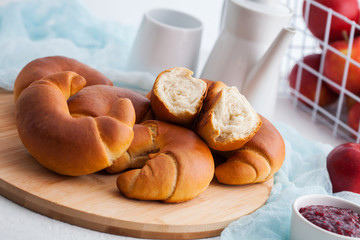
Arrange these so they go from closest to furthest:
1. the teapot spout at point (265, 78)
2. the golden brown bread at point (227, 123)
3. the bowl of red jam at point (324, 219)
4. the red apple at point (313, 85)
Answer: the bowl of red jam at point (324, 219) < the golden brown bread at point (227, 123) < the teapot spout at point (265, 78) < the red apple at point (313, 85)

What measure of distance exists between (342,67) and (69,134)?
828 mm

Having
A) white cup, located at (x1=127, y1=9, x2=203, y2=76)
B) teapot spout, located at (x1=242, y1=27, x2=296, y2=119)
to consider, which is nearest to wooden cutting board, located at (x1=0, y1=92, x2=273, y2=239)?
teapot spout, located at (x1=242, y1=27, x2=296, y2=119)

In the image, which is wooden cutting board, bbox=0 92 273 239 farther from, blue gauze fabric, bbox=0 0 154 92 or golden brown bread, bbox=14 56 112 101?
blue gauze fabric, bbox=0 0 154 92

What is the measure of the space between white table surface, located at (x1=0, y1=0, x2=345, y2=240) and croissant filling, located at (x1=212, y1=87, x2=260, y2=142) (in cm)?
27

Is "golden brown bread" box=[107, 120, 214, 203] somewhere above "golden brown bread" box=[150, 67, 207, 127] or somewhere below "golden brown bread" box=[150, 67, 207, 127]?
below

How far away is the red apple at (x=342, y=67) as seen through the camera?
1293 millimetres

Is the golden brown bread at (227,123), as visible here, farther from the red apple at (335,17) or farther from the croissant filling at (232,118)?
the red apple at (335,17)

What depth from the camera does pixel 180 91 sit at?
949 millimetres

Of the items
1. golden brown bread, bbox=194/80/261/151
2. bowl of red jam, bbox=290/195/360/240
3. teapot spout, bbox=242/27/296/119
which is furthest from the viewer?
teapot spout, bbox=242/27/296/119

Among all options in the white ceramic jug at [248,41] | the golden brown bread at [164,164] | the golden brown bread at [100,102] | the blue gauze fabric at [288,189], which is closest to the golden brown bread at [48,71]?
the golden brown bread at [100,102]

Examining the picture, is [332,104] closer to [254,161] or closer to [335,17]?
[335,17]

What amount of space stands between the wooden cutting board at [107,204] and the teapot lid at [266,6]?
0.51 metres

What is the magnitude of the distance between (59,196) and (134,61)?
2.05ft

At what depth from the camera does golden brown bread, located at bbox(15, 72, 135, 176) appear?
802 millimetres
